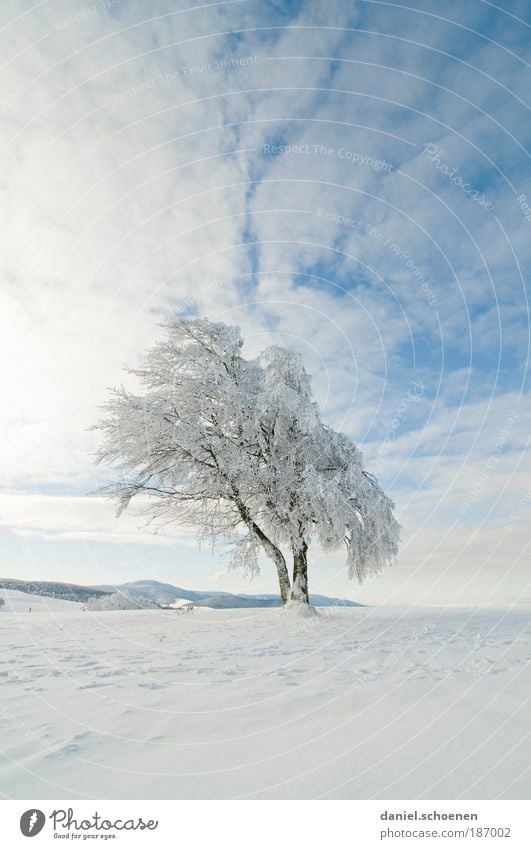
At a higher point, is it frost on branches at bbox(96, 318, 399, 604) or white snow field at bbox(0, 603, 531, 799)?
frost on branches at bbox(96, 318, 399, 604)

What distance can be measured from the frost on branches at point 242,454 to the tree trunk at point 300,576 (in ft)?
0.11

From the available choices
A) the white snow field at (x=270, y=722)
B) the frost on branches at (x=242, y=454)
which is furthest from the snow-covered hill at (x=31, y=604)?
the white snow field at (x=270, y=722)

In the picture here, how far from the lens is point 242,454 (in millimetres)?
15195

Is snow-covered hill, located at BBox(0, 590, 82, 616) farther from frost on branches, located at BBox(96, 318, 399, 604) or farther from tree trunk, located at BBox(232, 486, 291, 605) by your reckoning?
tree trunk, located at BBox(232, 486, 291, 605)

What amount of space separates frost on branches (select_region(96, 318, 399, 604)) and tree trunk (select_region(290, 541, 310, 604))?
0.11 feet

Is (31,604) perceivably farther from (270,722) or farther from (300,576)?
(270,722)

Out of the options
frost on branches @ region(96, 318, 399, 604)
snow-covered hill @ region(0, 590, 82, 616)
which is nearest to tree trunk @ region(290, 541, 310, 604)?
frost on branches @ region(96, 318, 399, 604)

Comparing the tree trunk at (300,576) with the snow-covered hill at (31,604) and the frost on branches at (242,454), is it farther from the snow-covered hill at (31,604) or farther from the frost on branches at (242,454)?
the snow-covered hill at (31,604)

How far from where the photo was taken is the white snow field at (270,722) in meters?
2.82

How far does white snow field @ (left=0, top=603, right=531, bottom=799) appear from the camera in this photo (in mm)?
2818

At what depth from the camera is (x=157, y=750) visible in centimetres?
327
